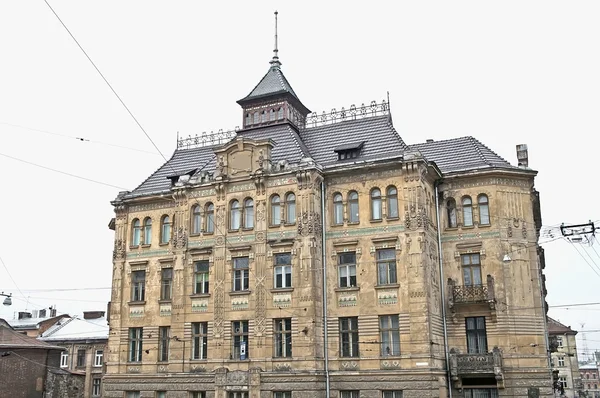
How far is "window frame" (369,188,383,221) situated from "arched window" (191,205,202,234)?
35.1 ft

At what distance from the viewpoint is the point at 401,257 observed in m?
35.1

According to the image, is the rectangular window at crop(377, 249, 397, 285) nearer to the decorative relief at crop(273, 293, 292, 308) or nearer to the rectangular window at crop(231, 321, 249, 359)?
the decorative relief at crop(273, 293, 292, 308)

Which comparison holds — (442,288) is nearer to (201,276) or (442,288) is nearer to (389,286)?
(389,286)

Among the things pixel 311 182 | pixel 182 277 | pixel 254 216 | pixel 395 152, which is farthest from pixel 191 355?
pixel 395 152

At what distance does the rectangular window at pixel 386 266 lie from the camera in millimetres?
35375

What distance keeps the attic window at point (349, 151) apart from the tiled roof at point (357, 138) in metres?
0.28

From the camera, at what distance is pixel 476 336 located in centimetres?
3572

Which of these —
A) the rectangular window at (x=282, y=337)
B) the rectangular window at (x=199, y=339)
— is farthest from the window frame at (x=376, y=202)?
the rectangular window at (x=199, y=339)

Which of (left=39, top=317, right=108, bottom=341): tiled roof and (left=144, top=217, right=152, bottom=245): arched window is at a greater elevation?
(left=144, top=217, right=152, bottom=245): arched window

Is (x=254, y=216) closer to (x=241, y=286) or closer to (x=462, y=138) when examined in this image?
(x=241, y=286)

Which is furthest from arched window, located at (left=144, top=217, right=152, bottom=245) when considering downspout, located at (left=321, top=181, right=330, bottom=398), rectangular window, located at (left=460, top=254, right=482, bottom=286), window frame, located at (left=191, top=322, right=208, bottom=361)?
rectangular window, located at (left=460, top=254, right=482, bottom=286)

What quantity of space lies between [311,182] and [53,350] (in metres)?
32.8

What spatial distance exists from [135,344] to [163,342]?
83.2 inches

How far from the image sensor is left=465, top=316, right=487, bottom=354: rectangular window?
3553 cm
